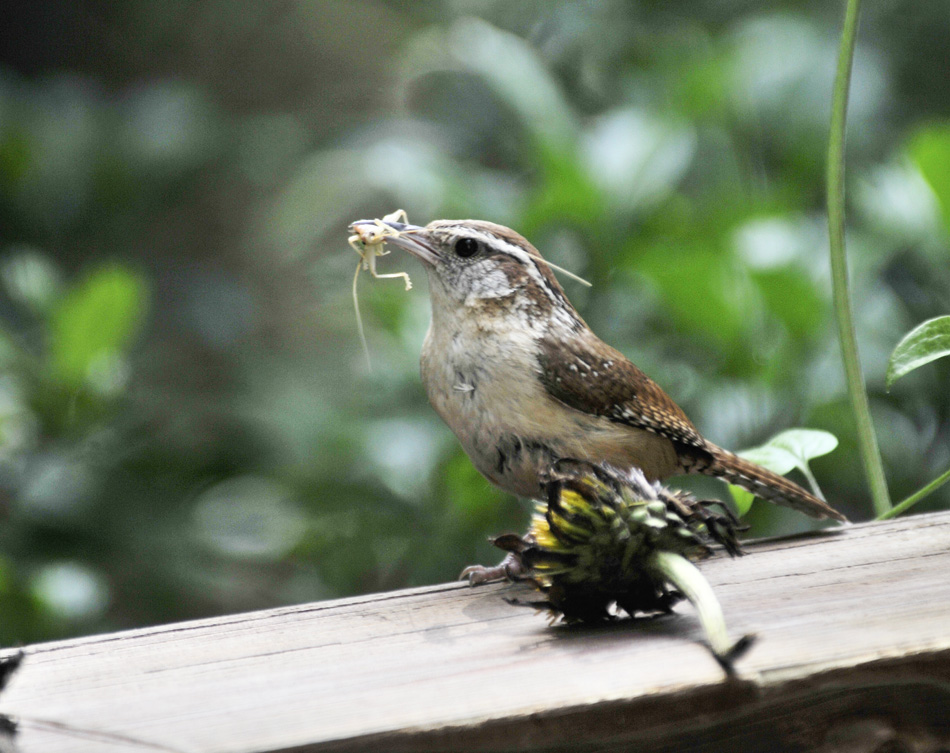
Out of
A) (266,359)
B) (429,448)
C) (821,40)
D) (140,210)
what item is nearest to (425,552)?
(429,448)

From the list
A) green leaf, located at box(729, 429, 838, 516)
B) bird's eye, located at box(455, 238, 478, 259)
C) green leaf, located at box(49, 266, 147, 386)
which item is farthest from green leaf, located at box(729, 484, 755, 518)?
green leaf, located at box(49, 266, 147, 386)

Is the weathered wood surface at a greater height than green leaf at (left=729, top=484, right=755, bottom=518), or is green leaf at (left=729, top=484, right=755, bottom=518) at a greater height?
green leaf at (left=729, top=484, right=755, bottom=518)

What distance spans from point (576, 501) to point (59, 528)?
2497 mm

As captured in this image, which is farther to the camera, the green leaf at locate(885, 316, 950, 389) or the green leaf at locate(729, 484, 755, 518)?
the green leaf at locate(729, 484, 755, 518)

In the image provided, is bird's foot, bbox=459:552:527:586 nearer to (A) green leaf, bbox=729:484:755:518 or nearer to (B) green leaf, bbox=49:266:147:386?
(A) green leaf, bbox=729:484:755:518

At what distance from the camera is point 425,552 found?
10.7 feet

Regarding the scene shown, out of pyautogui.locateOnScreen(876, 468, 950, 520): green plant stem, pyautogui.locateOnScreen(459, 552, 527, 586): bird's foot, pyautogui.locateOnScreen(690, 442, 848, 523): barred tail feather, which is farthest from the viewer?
pyautogui.locateOnScreen(690, 442, 848, 523): barred tail feather

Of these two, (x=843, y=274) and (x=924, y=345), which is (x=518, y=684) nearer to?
A: (x=924, y=345)

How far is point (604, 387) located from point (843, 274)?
552 millimetres

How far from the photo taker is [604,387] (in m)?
2.12

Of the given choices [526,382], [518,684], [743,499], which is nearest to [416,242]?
[526,382]

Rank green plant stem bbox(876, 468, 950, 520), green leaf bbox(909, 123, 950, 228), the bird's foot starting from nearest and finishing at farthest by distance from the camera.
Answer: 1. green plant stem bbox(876, 468, 950, 520)
2. the bird's foot
3. green leaf bbox(909, 123, 950, 228)

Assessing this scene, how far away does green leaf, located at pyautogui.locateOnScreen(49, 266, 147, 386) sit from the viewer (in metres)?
3.08

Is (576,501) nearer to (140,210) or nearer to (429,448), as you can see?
(429,448)
